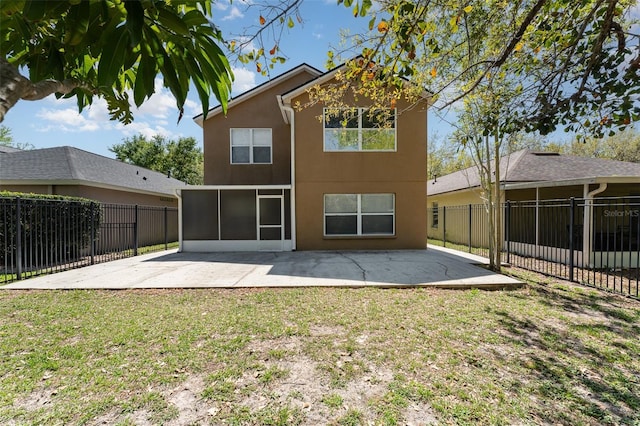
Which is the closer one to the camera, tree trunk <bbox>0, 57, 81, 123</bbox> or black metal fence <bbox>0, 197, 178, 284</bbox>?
tree trunk <bbox>0, 57, 81, 123</bbox>

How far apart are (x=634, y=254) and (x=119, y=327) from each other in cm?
1477

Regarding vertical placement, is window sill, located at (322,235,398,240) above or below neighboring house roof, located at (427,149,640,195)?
below

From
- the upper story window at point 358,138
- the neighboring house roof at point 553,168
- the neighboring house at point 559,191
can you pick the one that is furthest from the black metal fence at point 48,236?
the neighboring house roof at point 553,168

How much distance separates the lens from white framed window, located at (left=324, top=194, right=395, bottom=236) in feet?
40.0

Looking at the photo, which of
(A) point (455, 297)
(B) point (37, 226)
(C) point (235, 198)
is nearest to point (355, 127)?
(C) point (235, 198)

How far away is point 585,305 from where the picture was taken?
A: 5820 millimetres

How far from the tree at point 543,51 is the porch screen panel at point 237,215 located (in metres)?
9.32

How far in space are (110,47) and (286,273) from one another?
25.0ft

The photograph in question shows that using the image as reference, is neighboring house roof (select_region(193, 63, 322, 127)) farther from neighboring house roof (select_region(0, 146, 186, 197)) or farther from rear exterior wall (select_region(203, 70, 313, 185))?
neighboring house roof (select_region(0, 146, 186, 197))

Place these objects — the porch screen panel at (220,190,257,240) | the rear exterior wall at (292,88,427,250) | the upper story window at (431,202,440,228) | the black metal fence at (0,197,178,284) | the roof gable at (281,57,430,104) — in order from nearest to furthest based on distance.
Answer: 1. the black metal fence at (0,197,178,284)
2. the roof gable at (281,57,430,104)
3. the rear exterior wall at (292,88,427,250)
4. the porch screen panel at (220,190,257,240)
5. the upper story window at (431,202,440,228)

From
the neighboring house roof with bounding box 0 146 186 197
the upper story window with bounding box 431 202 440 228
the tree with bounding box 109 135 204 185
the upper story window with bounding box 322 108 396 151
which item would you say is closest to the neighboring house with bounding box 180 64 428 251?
the upper story window with bounding box 322 108 396 151

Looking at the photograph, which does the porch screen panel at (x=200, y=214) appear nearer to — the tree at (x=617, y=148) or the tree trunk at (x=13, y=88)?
the tree trunk at (x=13, y=88)

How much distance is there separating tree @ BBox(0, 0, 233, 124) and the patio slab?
6.22 metres

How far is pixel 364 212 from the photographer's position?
40.1ft
